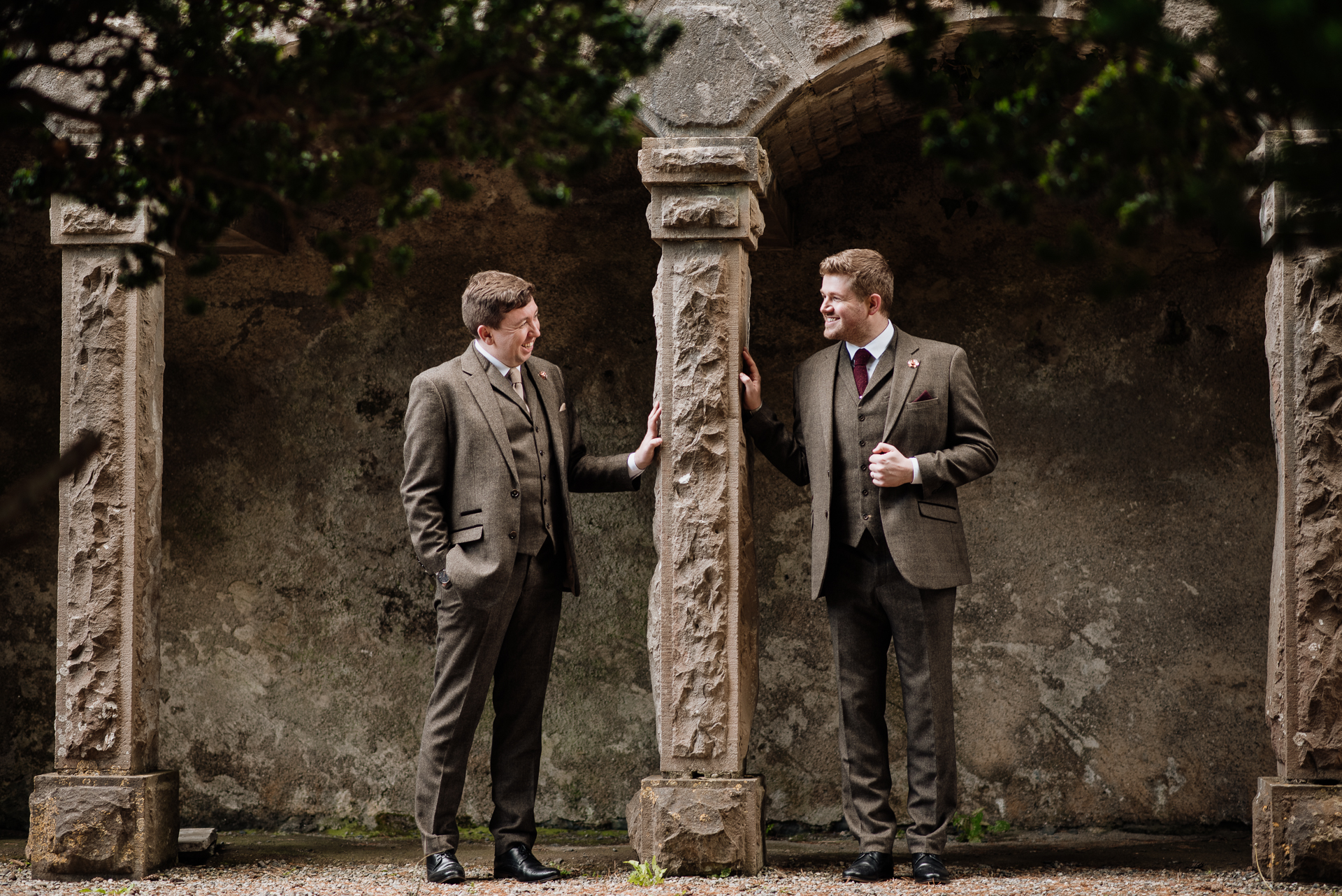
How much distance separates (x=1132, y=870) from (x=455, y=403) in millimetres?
2939

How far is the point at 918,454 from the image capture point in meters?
4.47

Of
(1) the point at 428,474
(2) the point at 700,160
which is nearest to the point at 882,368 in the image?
(2) the point at 700,160

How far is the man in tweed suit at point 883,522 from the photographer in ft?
14.3

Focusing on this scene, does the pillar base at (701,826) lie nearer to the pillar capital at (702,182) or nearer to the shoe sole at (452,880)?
the shoe sole at (452,880)

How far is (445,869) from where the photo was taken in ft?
14.5

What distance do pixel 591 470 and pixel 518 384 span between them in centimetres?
43

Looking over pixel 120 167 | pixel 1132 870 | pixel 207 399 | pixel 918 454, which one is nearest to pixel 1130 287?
pixel 120 167

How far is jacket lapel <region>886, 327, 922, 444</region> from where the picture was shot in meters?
4.50

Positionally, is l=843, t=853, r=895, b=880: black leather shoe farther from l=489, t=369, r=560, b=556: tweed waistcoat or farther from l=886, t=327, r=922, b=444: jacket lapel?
l=489, t=369, r=560, b=556: tweed waistcoat

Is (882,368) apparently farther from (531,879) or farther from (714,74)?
(531,879)

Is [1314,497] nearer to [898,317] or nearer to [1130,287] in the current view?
[898,317]

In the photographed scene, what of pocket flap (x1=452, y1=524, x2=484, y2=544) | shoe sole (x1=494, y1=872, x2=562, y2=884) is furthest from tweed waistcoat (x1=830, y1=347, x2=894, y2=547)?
shoe sole (x1=494, y1=872, x2=562, y2=884)

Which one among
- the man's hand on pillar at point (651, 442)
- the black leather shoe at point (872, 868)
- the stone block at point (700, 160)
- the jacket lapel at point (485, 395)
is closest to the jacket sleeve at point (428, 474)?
the jacket lapel at point (485, 395)

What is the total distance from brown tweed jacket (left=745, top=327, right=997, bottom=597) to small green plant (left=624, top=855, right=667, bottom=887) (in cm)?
105
